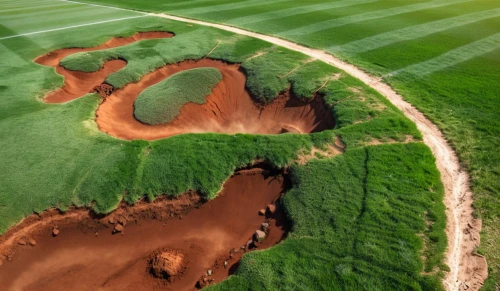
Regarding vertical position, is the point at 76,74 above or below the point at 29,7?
below

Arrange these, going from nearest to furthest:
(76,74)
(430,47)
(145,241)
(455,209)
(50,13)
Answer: (455,209) → (145,241) → (430,47) → (76,74) → (50,13)

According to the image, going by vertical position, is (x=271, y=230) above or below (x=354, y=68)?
below

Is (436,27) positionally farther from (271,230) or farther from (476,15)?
(271,230)

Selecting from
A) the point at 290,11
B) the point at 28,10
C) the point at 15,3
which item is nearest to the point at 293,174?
the point at 290,11

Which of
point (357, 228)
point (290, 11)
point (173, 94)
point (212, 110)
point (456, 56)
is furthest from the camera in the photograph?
point (290, 11)

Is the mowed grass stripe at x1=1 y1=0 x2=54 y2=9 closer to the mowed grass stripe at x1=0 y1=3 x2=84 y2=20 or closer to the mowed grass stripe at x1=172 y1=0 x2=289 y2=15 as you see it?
the mowed grass stripe at x1=0 y1=3 x2=84 y2=20

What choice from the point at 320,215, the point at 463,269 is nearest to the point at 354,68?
the point at 320,215

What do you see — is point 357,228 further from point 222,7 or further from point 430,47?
point 222,7
